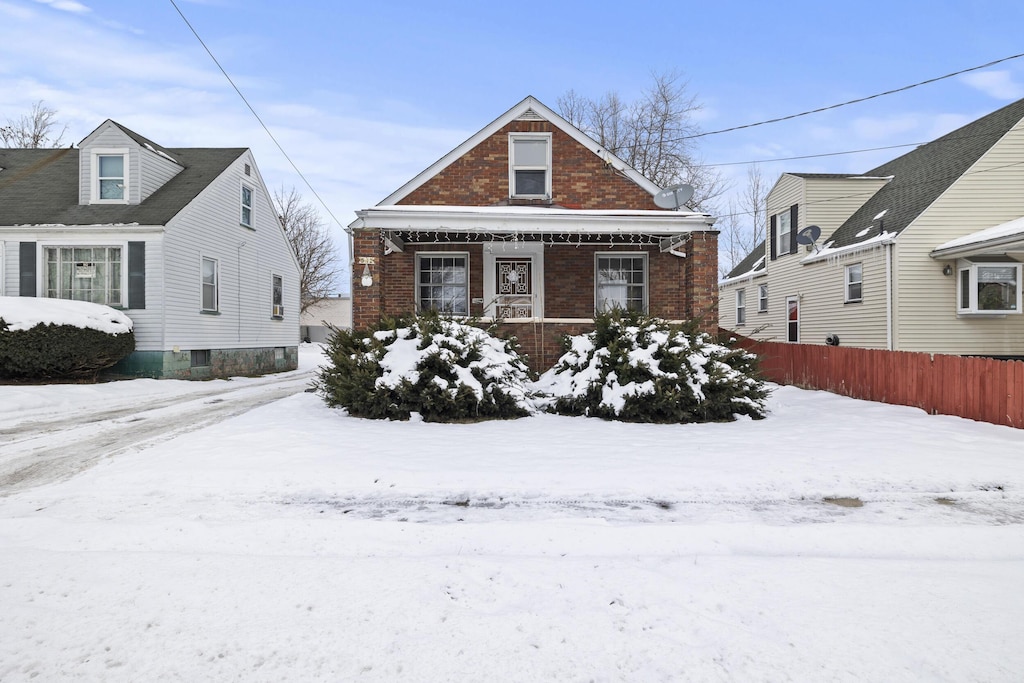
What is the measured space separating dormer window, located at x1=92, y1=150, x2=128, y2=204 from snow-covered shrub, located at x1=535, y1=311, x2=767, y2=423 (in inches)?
553

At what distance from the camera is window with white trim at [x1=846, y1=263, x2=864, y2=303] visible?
54.5 feet

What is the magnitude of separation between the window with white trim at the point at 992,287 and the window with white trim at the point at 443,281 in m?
13.2

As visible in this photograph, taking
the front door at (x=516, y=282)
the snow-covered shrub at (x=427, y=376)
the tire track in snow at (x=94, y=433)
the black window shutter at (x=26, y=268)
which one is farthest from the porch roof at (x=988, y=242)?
the black window shutter at (x=26, y=268)

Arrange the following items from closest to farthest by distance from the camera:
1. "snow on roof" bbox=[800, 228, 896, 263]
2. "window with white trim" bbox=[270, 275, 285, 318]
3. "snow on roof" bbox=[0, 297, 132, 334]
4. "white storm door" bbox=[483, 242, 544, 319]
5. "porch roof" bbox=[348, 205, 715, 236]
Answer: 1. "porch roof" bbox=[348, 205, 715, 236]
2. "snow on roof" bbox=[0, 297, 132, 334]
3. "white storm door" bbox=[483, 242, 544, 319]
4. "snow on roof" bbox=[800, 228, 896, 263]
5. "window with white trim" bbox=[270, 275, 285, 318]

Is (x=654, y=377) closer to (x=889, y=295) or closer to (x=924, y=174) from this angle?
(x=889, y=295)

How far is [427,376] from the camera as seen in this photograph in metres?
8.18

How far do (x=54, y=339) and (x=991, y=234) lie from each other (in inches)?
861

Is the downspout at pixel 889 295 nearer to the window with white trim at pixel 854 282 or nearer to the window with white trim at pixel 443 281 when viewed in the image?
the window with white trim at pixel 854 282

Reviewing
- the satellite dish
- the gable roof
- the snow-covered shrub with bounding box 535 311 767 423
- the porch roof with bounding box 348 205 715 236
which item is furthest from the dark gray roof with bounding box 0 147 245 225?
the satellite dish

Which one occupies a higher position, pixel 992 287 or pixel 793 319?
pixel 992 287

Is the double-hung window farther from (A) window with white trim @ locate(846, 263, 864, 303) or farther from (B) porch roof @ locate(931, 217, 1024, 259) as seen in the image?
(B) porch roof @ locate(931, 217, 1024, 259)

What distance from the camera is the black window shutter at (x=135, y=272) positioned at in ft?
47.0

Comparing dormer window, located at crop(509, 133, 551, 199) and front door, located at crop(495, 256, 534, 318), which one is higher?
dormer window, located at crop(509, 133, 551, 199)

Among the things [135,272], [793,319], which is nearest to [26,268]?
[135,272]
